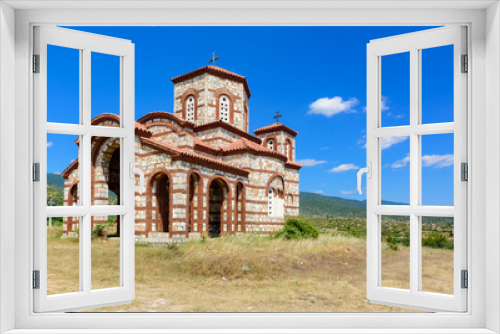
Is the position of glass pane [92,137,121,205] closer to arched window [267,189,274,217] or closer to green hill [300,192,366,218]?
arched window [267,189,274,217]

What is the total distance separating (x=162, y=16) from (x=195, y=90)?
1081cm

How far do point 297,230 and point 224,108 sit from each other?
5.40 m

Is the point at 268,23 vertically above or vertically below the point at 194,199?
above

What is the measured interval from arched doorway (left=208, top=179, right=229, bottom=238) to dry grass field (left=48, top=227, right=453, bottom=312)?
1.22 metres

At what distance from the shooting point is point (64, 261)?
725cm

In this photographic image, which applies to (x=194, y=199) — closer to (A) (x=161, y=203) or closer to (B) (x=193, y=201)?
→ (B) (x=193, y=201)

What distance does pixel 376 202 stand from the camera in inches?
74.2

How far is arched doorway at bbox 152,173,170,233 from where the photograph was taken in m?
8.72

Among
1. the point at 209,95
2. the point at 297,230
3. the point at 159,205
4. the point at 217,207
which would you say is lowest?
the point at 297,230

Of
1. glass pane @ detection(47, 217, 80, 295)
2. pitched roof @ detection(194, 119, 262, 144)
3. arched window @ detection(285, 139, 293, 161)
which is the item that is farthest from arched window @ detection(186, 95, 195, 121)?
glass pane @ detection(47, 217, 80, 295)

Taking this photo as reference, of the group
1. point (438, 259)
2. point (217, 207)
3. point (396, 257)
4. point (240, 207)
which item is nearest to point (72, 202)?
point (217, 207)

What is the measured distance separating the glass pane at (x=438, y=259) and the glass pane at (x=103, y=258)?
18.1 feet

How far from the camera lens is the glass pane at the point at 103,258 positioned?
5891 mm

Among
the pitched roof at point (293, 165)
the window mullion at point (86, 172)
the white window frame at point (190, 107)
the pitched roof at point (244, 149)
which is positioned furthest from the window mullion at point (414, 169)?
the pitched roof at point (293, 165)
